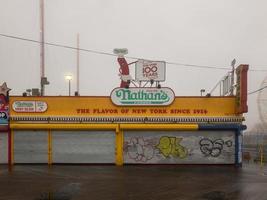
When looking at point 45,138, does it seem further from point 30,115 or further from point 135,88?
point 135,88

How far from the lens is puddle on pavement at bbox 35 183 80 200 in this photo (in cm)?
1467

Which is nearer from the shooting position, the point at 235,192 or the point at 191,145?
the point at 235,192

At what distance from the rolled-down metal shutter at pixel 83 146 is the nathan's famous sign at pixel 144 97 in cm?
230

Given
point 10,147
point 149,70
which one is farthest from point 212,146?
point 10,147

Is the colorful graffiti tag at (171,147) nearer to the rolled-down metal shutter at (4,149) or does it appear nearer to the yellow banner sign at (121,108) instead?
the yellow banner sign at (121,108)

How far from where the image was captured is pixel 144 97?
25.7 m

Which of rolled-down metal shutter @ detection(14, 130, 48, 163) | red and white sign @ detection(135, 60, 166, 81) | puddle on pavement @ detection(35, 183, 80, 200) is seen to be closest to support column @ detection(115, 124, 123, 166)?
red and white sign @ detection(135, 60, 166, 81)

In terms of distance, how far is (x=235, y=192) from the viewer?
16141 millimetres

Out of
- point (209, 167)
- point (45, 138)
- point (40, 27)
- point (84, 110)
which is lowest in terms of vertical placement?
point (209, 167)

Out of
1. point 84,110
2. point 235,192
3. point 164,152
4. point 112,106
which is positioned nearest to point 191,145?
point 164,152

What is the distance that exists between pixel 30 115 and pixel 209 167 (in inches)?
488

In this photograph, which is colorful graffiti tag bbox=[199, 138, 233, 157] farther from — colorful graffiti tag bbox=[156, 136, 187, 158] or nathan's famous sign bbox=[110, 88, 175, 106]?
nathan's famous sign bbox=[110, 88, 175, 106]

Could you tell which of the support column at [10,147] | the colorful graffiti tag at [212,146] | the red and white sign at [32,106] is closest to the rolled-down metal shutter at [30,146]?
the support column at [10,147]

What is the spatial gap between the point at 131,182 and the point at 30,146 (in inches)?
405
